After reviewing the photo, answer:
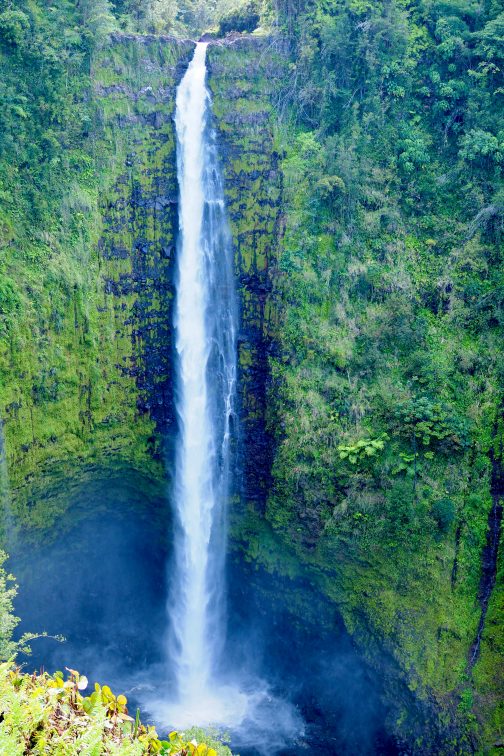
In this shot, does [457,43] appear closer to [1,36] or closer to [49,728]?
[1,36]

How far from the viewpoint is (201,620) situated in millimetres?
19625

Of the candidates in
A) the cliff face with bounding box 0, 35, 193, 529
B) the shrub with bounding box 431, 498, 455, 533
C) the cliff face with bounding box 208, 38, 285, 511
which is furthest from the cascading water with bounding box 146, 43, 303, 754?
the shrub with bounding box 431, 498, 455, 533

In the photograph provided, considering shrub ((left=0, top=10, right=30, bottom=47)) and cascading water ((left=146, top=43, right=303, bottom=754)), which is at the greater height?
shrub ((left=0, top=10, right=30, bottom=47))

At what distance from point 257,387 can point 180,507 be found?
4422 millimetres

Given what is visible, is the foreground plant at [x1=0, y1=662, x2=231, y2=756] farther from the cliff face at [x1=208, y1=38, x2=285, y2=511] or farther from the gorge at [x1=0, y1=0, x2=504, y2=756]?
the cliff face at [x1=208, y1=38, x2=285, y2=511]

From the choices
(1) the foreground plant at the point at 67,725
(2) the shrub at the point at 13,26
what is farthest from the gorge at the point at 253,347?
(1) the foreground plant at the point at 67,725

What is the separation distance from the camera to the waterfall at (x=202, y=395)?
19.4 metres

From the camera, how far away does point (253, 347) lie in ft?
64.0

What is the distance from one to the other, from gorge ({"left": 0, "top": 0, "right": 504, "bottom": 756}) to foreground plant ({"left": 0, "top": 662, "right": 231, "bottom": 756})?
11.0m

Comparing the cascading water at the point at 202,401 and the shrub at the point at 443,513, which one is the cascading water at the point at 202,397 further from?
the shrub at the point at 443,513

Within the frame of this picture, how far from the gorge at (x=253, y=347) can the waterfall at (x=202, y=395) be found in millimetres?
72

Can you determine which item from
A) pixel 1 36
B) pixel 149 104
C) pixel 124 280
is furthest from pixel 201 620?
pixel 1 36

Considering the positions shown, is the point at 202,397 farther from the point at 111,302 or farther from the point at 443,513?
the point at 443,513

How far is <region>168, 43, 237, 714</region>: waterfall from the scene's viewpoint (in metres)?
19.4
